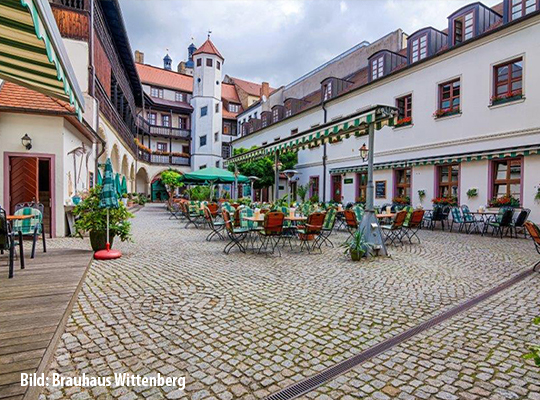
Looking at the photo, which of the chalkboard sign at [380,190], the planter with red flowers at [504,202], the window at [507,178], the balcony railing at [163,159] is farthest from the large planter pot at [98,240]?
the balcony railing at [163,159]

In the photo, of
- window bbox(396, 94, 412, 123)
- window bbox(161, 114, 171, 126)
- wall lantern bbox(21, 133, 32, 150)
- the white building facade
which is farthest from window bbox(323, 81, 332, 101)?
window bbox(161, 114, 171, 126)

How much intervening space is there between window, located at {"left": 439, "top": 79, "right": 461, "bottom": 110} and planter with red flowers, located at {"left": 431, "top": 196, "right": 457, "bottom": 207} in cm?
366

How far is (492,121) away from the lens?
11.4 m

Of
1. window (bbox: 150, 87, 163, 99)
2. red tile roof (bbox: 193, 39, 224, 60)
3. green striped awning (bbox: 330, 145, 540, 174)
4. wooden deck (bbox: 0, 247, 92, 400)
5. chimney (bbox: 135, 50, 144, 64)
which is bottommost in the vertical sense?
wooden deck (bbox: 0, 247, 92, 400)

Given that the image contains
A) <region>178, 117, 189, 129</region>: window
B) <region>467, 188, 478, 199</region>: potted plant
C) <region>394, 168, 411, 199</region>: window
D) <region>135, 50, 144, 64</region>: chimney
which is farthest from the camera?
<region>135, 50, 144, 64</region>: chimney

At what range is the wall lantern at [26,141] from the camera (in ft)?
27.4

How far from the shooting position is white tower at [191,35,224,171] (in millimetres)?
34469

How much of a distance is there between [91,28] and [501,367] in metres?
14.0

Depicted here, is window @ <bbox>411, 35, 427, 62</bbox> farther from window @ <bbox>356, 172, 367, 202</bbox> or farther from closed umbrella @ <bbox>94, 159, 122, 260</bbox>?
closed umbrella @ <bbox>94, 159, 122, 260</bbox>

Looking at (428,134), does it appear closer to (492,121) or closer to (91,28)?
(492,121)

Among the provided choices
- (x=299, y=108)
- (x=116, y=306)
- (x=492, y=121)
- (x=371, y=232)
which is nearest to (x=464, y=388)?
(x=116, y=306)

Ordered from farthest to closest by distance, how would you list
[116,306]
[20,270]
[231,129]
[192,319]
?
[231,129]
[20,270]
[116,306]
[192,319]

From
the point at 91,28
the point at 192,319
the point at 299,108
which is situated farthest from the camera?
the point at 299,108

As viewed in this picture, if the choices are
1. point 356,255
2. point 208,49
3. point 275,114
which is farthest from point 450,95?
point 208,49
